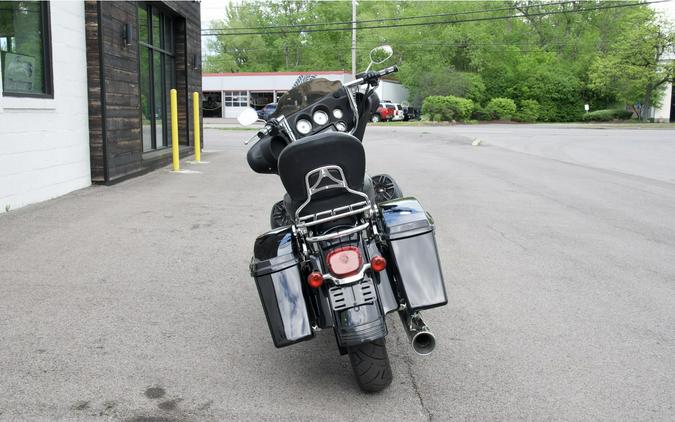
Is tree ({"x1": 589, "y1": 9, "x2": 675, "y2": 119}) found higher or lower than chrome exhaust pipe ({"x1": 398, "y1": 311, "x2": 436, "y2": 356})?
higher

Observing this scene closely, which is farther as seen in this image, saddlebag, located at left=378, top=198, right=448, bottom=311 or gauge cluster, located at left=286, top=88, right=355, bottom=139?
gauge cluster, located at left=286, top=88, right=355, bottom=139

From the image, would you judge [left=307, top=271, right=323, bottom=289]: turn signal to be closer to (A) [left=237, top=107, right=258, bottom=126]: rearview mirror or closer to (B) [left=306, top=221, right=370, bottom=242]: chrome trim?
(B) [left=306, top=221, right=370, bottom=242]: chrome trim

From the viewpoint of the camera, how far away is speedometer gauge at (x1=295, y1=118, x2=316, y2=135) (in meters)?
3.95

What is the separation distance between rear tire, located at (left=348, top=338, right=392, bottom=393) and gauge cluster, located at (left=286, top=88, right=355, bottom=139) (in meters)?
1.28

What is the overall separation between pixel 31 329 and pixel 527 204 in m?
7.27

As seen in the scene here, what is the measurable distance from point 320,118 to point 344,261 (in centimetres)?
106

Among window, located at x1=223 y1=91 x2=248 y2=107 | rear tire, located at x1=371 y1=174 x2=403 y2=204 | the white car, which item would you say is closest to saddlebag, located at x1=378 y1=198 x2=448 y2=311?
rear tire, located at x1=371 y1=174 x2=403 y2=204

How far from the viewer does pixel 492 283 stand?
5.70 metres

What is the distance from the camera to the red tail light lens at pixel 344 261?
3.32 metres

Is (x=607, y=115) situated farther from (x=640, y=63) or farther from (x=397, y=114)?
(x=397, y=114)

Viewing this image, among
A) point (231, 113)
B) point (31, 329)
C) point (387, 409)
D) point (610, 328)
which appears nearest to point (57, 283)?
point (31, 329)

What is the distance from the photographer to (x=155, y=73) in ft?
49.9

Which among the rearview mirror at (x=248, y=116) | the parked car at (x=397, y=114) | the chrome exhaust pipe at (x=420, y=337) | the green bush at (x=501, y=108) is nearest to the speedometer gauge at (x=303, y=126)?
the rearview mirror at (x=248, y=116)

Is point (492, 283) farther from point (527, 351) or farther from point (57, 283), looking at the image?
point (57, 283)
